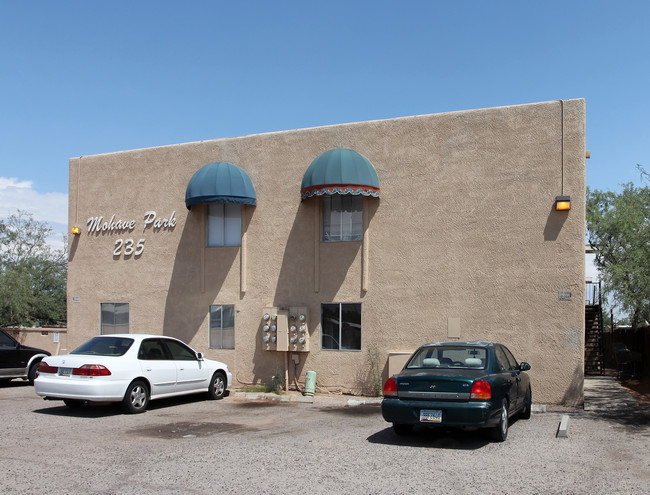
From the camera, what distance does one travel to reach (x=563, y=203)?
13953 mm

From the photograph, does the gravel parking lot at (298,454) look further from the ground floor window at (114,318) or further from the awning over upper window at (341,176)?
the ground floor window at (114,318)

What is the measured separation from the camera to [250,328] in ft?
55.0

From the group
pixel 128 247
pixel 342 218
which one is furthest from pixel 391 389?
pixel 128 247

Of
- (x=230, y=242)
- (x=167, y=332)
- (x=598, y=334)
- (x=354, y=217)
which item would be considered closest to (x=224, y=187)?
(x=230, y=242)

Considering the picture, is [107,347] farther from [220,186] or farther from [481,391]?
[481,391]

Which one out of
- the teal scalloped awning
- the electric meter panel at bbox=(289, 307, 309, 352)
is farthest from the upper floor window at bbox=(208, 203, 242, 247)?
the electric meter panel at bbox=(289, 307, 309, 352)

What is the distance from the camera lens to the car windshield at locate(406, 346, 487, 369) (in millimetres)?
10031

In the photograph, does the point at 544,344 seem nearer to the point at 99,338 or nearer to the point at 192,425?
the point at 192,425

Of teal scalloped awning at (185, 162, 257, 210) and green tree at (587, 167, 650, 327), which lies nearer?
green tree at (587, 167, 650, 327)

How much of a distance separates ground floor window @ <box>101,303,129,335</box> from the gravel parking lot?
571 cm

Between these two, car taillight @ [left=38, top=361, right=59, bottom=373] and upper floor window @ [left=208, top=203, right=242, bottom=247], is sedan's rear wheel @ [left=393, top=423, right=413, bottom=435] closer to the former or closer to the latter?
car taillight @ [left=38, top=361, right=59, bottom=373]

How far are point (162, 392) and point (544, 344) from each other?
806 centimetres

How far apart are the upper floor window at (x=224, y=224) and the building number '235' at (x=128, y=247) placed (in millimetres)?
2244

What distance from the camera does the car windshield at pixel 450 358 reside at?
10031mm
